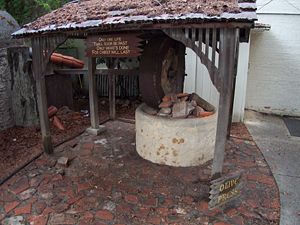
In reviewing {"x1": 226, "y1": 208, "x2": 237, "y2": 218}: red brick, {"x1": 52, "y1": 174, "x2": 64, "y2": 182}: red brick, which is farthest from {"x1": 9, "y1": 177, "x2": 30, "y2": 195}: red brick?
{"x1": 226, "y1": 208, "x2": 237, "y2": 218}: red brick

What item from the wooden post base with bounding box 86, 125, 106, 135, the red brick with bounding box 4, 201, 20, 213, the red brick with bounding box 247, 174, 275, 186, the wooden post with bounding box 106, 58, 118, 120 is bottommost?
the red brick with bounding box 4, 201, 20, 213

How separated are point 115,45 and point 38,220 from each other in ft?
8.10

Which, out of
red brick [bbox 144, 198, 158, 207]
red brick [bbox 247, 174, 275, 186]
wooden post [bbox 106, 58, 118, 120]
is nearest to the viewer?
red brick [bbox 144, 198, 158, 207]

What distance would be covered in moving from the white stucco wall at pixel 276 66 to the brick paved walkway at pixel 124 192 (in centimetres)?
342

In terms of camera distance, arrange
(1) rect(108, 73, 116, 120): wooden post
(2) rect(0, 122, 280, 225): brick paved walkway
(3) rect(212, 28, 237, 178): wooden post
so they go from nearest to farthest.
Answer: (3) rect(212, 28, 237, 178): wooden post
(2) rect(0, 122, 280, 225): brick paved walkway
(1) rect(108, 73, 116, 120): wooden post

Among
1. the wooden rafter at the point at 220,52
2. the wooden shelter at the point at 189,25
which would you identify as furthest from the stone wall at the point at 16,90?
the wooden rafter at the point at 220,52

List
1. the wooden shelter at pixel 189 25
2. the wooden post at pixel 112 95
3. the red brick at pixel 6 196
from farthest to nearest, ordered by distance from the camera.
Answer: the wooden post at pixel 112 95, the red brick at pixel 6 196, the wooden shelter at pixel 189 25

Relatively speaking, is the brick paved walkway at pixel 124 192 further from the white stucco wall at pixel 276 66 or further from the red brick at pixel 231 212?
the white stucco wall at pixel 276 66

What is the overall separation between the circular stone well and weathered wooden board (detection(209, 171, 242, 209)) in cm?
114

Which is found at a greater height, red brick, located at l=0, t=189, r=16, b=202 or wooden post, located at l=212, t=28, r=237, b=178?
wooden post, located at l=212, t=28, r=237, b=178

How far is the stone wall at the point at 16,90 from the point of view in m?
5.79

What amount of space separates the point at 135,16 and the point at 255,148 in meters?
3.65

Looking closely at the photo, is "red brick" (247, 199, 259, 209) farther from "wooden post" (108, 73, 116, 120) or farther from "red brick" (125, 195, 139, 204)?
"wooden post" (108, 73, 116, 120)

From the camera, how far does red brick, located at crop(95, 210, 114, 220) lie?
10.6 ft
